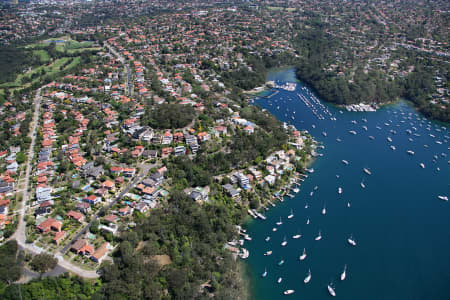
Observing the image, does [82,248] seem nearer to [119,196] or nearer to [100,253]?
[100,253]

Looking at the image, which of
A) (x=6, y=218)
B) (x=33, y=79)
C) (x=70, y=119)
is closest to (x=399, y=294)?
(x=6, y=218)

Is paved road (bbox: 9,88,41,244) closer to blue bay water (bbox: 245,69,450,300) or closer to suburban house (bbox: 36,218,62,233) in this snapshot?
suburban house (bbox: 36,218,62,233)

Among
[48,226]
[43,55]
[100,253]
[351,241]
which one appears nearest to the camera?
[100,253]

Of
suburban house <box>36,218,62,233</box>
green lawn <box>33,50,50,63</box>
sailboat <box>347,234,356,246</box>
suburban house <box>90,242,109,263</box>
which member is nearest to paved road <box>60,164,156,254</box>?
suburban house <box>36,218,62,233</box>

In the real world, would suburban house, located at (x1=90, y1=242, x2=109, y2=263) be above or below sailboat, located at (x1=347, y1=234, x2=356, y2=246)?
above

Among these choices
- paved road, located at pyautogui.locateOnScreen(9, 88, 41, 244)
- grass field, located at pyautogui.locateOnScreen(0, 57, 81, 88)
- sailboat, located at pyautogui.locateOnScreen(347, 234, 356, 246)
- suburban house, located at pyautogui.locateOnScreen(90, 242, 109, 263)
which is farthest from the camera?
grass field, located at pyautogui.locateOnScreen(0, 57, 81, 88)

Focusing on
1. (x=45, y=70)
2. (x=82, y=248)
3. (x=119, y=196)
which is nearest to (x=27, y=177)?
(x=119, y=196)

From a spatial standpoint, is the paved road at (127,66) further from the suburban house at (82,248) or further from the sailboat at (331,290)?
the sailboat at (331,290)

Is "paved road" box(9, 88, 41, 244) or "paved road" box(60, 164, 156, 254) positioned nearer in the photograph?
"paved road" box(60, 164, 156, 254)

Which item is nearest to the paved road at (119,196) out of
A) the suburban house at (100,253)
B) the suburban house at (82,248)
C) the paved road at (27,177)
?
the suburban house at (82,248)
